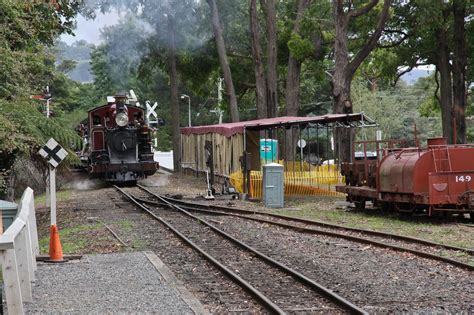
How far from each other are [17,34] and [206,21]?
2628 centimetres

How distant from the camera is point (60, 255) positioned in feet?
42.6

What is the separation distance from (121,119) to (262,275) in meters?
21.8

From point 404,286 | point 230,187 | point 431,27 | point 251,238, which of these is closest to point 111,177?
point 230,187

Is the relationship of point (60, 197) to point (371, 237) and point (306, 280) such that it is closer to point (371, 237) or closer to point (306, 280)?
point (371, 237)

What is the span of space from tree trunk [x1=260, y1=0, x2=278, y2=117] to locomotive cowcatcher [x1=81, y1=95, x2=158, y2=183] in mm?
6644

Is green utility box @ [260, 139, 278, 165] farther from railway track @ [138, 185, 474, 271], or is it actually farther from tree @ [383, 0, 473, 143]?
tree @ [383, 0, 473, 143]

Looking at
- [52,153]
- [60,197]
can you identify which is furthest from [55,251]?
[60,197]

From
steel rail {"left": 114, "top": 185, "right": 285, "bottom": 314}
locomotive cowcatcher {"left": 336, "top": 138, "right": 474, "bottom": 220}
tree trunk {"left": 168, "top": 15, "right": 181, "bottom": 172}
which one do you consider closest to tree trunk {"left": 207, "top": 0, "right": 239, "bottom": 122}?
tree trunk {"left": 168, "top": 15, "right": 181, "bottom": 172}

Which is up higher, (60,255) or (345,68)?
(345,68)

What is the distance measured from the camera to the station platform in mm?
8844

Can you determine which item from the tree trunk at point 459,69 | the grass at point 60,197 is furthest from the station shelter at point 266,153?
the tree trunk at point 459,69

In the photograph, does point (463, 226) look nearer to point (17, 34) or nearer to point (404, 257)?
point (404, 257)

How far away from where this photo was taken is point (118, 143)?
32688mm

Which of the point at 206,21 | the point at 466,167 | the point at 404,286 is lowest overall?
the point at 404,286
